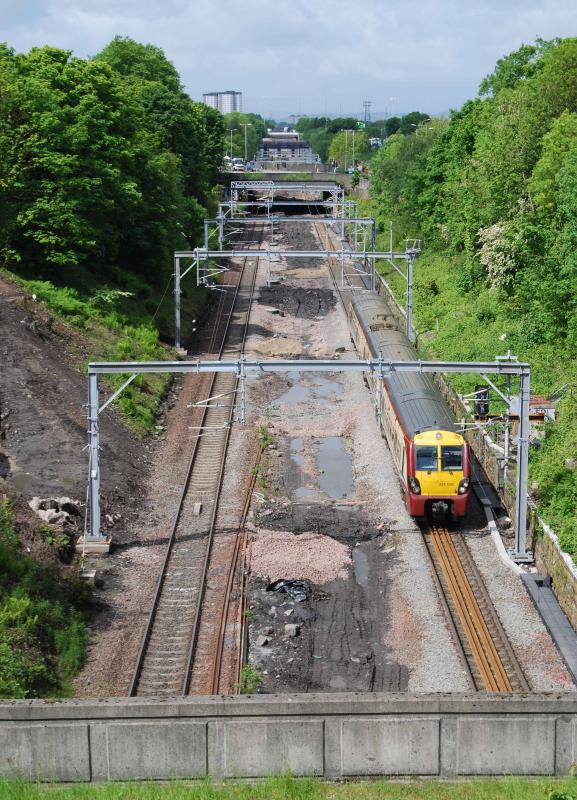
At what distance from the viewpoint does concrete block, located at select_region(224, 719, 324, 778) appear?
12.8m

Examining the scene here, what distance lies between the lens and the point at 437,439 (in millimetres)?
25312

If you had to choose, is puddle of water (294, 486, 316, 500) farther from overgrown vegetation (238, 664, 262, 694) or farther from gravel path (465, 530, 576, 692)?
overgrown vegetation (238, 664, 262, 694)

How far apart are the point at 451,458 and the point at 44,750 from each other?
14.6 meters

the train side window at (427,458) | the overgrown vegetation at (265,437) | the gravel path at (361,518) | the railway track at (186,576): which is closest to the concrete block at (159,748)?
the railway track at (186,576)

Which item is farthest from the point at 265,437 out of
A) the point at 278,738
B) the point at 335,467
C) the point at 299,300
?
the point at 299,300

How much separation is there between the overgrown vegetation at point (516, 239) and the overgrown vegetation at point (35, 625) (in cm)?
1081

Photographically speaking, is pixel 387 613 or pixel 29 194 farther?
pixel 29 194

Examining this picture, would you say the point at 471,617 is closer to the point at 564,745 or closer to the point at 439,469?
the point at 439,469

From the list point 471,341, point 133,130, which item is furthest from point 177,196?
point 471,341

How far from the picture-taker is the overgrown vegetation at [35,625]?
17.7m

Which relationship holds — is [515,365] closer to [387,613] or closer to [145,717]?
[387,613]

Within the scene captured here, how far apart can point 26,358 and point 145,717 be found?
22.9 metres

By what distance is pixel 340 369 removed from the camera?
24.5m

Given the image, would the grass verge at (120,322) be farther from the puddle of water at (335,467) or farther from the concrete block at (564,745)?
the concrete block at (564,745)
